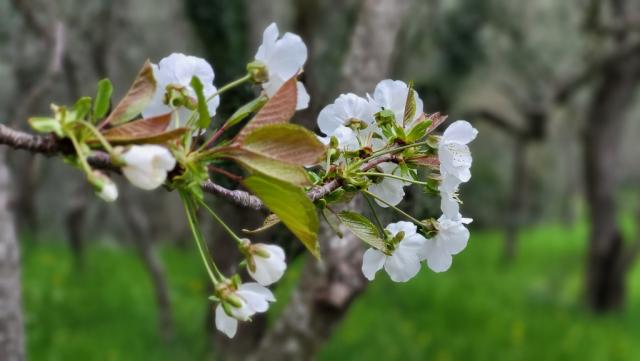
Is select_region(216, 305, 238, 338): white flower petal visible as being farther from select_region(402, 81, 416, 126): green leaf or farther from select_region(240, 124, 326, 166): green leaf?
select_region(402, 81, 416, 126): green leaf

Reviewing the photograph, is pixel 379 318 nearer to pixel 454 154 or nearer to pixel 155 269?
pixel 155 269

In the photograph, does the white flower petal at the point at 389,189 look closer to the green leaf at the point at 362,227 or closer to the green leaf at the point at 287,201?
the green leaf at the point at 362,227

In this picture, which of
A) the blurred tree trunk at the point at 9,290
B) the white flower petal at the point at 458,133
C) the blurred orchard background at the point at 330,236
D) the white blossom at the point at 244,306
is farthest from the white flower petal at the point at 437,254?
the blurred tree trunk at the point at 9,290

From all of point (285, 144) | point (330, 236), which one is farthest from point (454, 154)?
point (330, 236)

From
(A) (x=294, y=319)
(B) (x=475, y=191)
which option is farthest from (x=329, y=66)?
(B) (x=475, y=191)

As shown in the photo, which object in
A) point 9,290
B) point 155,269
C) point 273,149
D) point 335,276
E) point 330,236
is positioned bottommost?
point 155,269

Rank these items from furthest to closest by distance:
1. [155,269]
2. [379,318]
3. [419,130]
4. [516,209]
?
[516,209] < [379,318] < [155,269] < [419,130]

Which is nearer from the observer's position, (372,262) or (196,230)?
(196,230)
